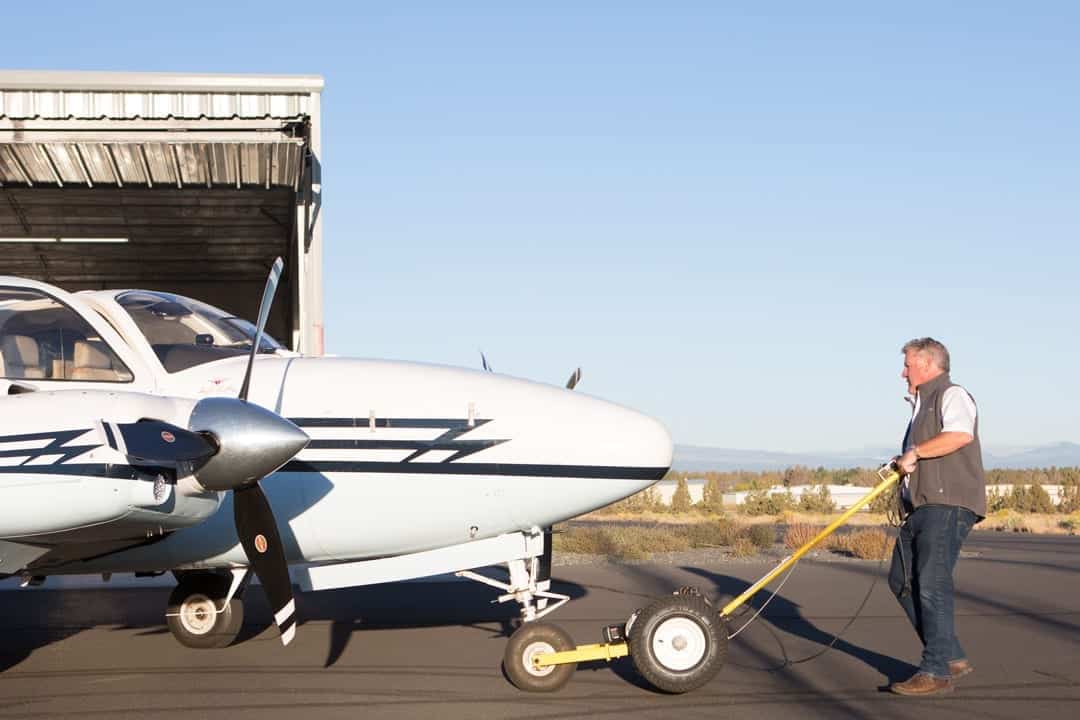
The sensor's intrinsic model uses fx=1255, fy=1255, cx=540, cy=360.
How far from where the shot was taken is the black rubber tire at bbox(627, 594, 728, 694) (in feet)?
26.4

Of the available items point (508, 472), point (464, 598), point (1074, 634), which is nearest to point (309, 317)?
point (464, 598)

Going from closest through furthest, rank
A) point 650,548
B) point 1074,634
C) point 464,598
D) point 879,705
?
point 879,705
point 1074,634
point 464,598
point 650,548

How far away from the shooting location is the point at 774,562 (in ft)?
61.0

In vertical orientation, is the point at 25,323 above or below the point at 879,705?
above

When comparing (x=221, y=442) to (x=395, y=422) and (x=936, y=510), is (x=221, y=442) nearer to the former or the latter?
(x=395, y=422)

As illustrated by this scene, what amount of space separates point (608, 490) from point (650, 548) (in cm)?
1305

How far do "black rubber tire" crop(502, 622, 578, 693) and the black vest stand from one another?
99.8 inches

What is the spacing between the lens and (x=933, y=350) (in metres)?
8.56

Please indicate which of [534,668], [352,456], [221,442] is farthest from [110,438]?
[534,668]

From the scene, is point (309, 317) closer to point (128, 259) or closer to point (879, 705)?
point (128, 259)

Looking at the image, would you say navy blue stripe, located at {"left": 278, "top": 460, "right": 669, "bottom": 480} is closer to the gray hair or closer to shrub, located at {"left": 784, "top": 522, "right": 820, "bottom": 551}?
the gray hair

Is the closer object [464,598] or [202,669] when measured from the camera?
[202,669]

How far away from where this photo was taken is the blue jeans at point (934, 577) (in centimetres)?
801

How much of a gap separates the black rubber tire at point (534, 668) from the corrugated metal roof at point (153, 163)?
30.2ft
